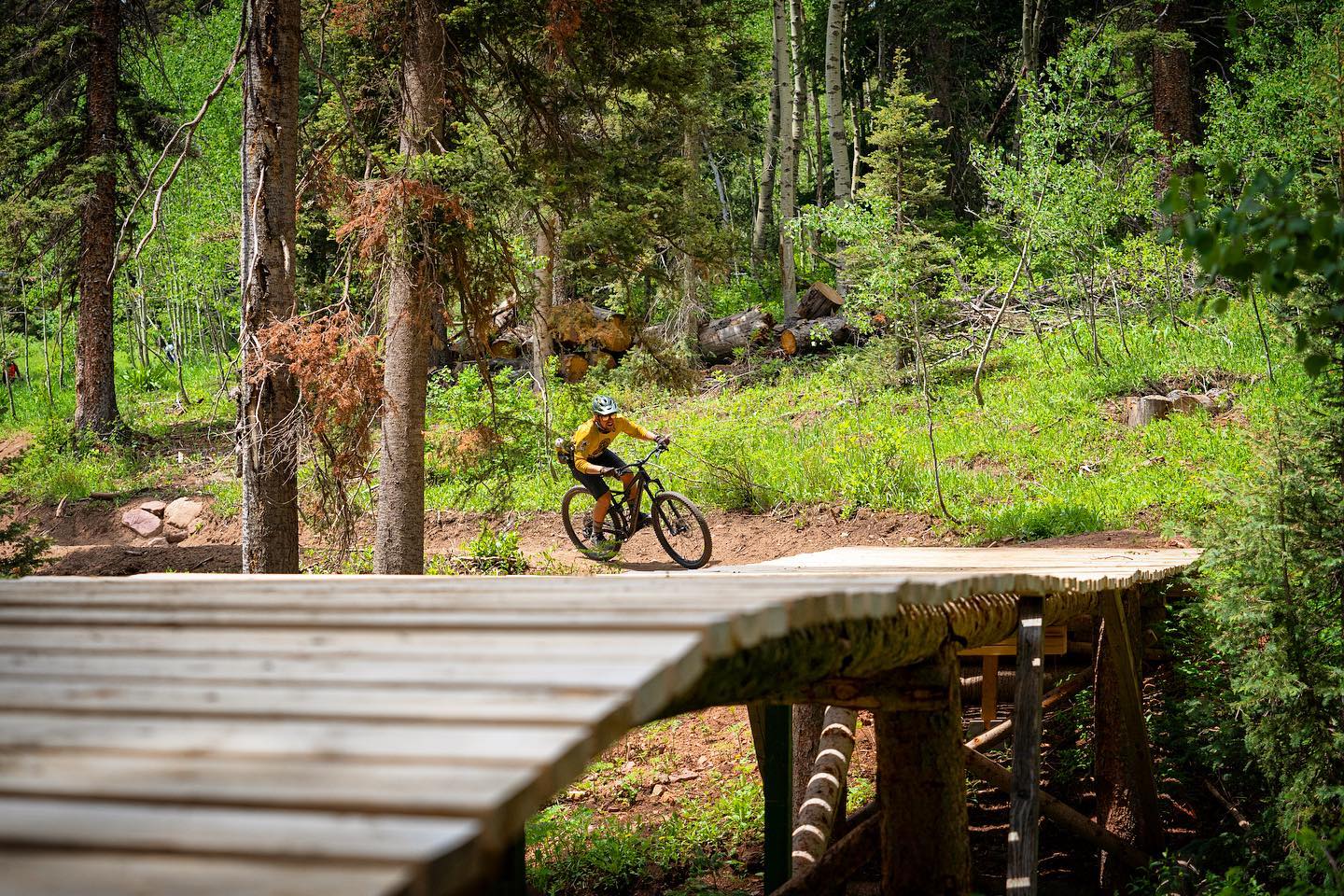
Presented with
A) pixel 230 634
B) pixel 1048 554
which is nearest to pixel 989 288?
pixel 1048 554

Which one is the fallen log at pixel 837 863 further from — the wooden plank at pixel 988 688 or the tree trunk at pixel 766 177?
the tree trunk at pixel 766 177

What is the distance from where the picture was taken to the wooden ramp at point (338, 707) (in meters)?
1.36

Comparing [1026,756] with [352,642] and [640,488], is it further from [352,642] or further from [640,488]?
[640,488]

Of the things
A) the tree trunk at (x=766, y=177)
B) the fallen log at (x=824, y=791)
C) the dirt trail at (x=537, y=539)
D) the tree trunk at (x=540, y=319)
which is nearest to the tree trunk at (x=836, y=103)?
the tree trunk at (x=766, y=177)

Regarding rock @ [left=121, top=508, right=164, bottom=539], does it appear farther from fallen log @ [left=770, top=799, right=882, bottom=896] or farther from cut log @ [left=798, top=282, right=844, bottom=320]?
fallen log @ [left=770, top=799, right=882, bottom=896]

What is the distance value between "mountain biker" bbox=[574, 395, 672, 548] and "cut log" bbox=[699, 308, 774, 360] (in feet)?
32.1

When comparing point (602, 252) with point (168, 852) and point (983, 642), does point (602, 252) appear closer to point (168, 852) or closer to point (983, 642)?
point (983, 642)

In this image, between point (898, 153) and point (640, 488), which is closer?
point (640, 488)

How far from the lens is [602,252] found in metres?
10.9

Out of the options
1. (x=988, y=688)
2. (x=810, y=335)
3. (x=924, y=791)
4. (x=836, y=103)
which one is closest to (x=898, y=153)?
(x=836, y=103)

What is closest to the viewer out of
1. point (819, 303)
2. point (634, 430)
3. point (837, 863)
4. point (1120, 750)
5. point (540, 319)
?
point (837, 863)

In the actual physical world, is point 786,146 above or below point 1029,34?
below

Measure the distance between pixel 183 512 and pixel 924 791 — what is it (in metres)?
15.3

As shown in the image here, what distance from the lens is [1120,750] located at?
694cm
